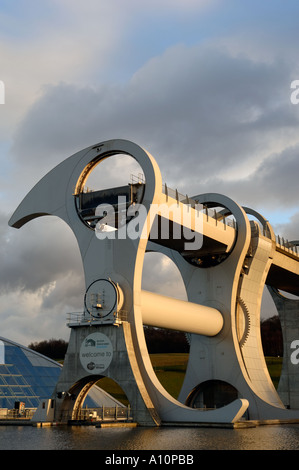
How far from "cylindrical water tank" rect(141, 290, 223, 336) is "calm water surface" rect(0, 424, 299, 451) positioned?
7.60m

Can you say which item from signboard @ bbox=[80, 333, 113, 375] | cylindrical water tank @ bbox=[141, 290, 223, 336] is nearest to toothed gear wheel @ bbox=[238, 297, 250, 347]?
cylindrical water tank @ bbox=[141, 290, 223, 336]

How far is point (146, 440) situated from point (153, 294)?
12.5 meters

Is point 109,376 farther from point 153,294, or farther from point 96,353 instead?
point 153,294

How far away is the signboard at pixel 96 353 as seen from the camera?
1183 inches

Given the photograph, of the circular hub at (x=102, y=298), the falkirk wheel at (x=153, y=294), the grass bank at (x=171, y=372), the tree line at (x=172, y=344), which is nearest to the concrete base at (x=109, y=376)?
the falkirk wheel at (x=153, y=294)

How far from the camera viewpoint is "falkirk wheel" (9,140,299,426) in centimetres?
2988

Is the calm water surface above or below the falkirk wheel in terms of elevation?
below

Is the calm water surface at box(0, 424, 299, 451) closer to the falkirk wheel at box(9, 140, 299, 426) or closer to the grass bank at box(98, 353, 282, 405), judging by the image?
the falkirk wheel at box(9, 140, 299, 426)

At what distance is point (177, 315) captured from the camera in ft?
111

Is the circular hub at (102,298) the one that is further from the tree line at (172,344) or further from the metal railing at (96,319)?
the tree line at (172,344)

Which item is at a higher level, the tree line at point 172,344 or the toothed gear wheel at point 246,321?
the tree line at point 172,344

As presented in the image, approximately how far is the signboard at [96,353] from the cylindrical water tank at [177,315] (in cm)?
271

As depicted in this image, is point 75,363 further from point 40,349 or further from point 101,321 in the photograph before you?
point 40,349
